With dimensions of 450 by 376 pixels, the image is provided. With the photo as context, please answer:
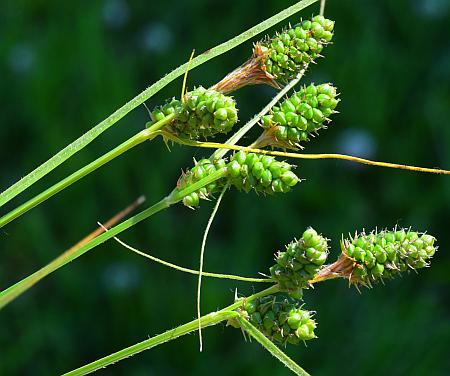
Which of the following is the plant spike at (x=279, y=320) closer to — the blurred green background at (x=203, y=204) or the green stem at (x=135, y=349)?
the green stem at (x=135, y=349)

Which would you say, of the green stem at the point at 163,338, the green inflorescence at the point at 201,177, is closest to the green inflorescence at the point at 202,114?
the green inflorescence at the point at 201,177

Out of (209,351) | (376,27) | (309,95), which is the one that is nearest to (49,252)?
(209,351)

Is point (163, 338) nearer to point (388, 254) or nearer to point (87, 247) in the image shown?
point (87, 247)

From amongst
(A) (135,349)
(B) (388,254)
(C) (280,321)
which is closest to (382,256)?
(B) (388,254)

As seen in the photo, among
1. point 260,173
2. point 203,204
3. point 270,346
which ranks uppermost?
point 260,173

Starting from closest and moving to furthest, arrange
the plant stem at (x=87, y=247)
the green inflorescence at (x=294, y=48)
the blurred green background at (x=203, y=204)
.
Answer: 1. the plant stem at (x=87, y=247)
2. the green inflorescence at (x=294, y=48)
3. the blurred green background at (x=203, y=204)

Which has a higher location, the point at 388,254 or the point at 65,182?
the point at 65,182

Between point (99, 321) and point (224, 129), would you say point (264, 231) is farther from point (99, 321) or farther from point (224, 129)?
point (224, 129)

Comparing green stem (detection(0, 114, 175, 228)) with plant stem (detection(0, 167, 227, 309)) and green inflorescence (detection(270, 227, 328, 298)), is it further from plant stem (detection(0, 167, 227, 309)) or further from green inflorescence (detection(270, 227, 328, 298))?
green inflorescence (detection(270, 227, 328, 298))
